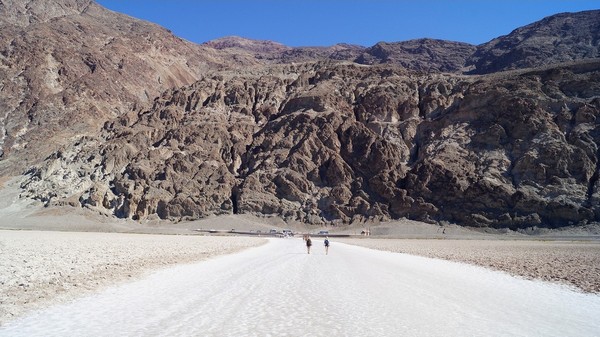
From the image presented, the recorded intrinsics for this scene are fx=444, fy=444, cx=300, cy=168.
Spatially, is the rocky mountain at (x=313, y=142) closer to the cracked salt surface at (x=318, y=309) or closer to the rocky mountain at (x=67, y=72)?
the rocky mountain at (x=67, y=72)

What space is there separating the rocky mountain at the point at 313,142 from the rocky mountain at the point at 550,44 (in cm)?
6484

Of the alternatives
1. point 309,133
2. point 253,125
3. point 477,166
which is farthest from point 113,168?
point 477,166

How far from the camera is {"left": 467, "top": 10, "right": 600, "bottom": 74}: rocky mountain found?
5719 inches

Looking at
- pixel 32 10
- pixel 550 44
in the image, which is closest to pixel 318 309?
pixel 32 10

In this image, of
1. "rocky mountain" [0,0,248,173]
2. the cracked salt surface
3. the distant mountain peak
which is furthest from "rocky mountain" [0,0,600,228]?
the cracked salt surface

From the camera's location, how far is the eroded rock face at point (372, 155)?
241ft

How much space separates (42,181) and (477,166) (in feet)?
263

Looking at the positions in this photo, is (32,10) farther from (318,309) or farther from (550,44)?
(550,44)

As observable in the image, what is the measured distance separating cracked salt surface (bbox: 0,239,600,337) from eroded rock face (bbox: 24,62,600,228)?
64.9 meters

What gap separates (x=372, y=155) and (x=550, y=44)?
108 m

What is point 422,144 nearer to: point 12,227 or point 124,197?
point 124,197

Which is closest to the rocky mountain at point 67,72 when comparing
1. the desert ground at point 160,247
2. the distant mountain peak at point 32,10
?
the distant mountain peak at point 32,10

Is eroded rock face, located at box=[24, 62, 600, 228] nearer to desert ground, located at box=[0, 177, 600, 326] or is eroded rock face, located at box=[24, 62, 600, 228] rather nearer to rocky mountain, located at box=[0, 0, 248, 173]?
desert ground, located at box=[0, 177, 600, 326]

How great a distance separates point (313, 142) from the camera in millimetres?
87875
